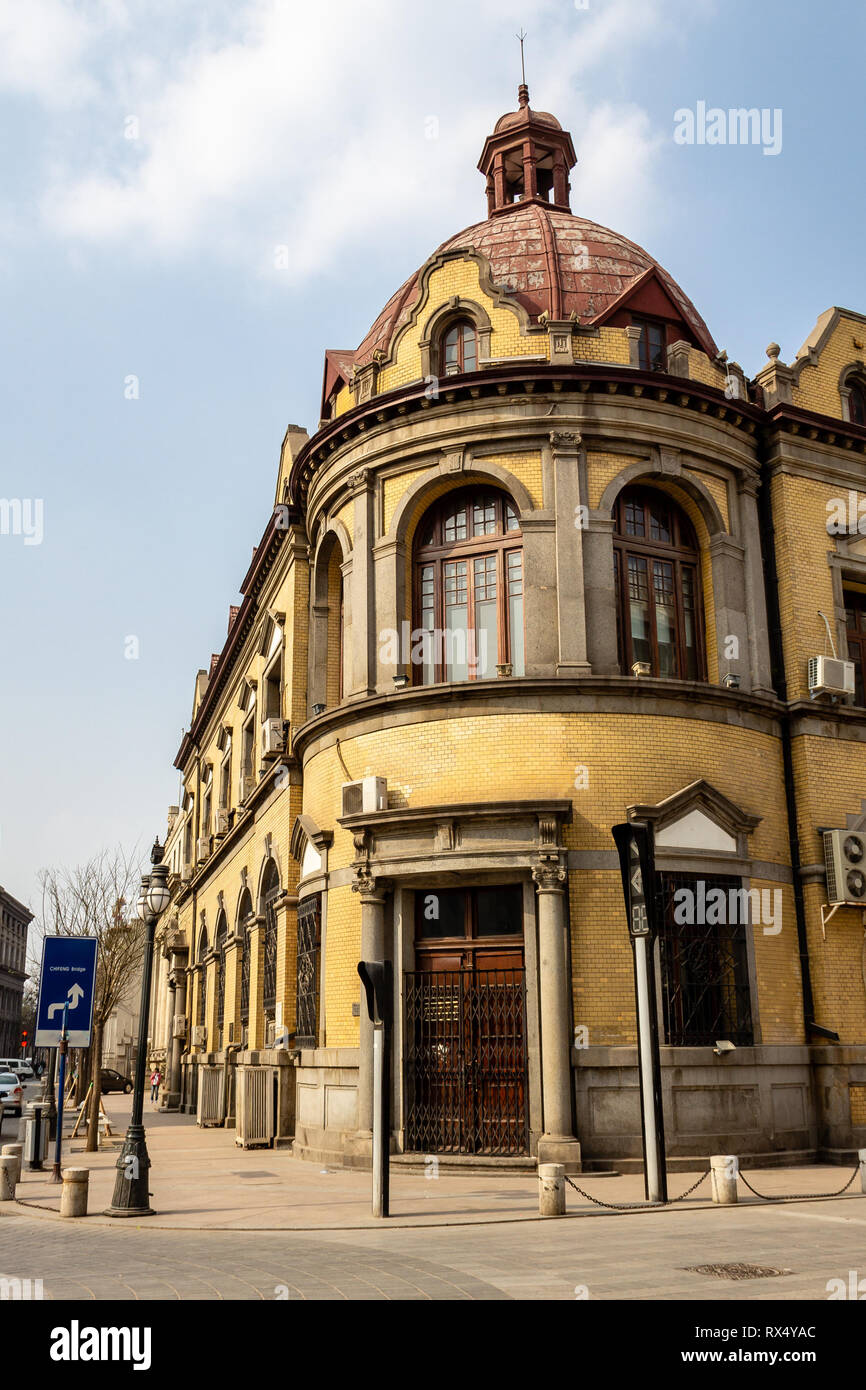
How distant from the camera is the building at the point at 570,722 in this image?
1731 centimetres

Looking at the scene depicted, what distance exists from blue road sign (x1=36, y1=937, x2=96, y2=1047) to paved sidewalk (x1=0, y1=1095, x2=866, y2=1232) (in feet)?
6.54

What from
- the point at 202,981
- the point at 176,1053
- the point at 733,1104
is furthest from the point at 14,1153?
the point at 176,1053

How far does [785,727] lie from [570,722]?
14.2 feet

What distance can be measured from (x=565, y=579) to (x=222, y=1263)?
11474 millimetres

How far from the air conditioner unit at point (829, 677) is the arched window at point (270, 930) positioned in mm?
11433

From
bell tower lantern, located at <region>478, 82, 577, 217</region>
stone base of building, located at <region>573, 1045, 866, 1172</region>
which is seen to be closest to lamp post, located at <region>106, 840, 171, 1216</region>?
stone base of building, located at <region>573, 1045, 866, 1172</region>

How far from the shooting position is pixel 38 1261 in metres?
9.95

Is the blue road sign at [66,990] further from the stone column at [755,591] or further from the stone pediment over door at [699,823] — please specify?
the stone column at [755,591]

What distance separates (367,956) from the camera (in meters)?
18.2

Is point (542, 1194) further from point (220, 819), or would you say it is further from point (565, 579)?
point (220, 819)

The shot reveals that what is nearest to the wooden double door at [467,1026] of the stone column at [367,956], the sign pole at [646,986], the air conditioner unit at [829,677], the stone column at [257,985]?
the stone column at [367,956]

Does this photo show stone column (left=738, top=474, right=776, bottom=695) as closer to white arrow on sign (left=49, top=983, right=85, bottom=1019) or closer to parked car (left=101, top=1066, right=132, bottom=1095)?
white arrow on sign (left=49, top=983, right=85, bottom=1019)

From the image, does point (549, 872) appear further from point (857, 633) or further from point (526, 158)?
point (526, 158)
